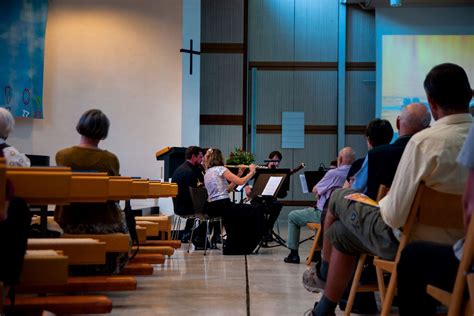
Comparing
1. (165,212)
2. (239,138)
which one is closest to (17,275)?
(165,212)

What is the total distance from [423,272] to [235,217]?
5.36m

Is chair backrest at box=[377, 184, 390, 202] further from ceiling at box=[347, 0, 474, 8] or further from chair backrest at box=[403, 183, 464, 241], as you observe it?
ceiling at box=[347, 0, 474, 8]

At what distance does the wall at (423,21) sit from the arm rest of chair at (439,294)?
12044mm

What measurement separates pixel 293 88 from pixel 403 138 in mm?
11095

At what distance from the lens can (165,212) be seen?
11.2 meters

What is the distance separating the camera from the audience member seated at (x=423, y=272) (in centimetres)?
221

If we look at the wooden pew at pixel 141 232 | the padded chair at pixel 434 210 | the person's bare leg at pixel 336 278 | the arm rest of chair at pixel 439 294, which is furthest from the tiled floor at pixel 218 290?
the arm rest of chair at pixel 439 294

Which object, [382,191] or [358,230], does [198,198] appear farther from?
[358,230]

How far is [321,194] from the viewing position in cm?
629

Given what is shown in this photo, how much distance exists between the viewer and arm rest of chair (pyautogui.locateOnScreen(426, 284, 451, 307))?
84.0 inches

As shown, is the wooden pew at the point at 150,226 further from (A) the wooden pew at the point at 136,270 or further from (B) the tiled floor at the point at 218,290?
(A) the wooden pew at the point at 136,270

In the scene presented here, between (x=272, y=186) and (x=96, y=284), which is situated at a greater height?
(x=272, y=186)

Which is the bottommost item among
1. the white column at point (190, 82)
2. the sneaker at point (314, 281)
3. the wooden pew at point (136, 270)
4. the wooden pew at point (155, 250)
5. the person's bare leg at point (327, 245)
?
the wooden pew at point (155, 250)

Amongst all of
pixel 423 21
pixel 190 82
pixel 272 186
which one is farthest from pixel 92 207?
pixel 423 21
